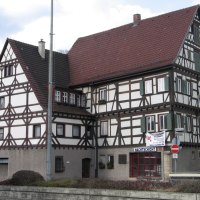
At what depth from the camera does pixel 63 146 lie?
37.1 m

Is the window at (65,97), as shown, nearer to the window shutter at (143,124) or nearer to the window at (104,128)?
the window at (104,128)

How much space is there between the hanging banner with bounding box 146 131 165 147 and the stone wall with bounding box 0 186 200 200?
14.0 metres

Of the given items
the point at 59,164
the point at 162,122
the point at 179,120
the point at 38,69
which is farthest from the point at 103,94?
the point at 179,120

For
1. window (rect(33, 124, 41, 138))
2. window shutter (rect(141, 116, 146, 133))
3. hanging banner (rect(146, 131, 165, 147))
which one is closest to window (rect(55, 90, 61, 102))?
window (rect(33, 124, 41, 138))

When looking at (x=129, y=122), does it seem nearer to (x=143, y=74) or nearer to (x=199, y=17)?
(x=143, y=74)

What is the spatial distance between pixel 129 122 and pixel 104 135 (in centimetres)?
333

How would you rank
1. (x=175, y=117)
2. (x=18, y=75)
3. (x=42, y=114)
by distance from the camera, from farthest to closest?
(x=18, y=75) < (x=42, y=114) < (x=175, y=117)

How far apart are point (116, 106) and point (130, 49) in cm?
587

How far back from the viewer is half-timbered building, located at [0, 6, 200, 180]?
35.0 meters

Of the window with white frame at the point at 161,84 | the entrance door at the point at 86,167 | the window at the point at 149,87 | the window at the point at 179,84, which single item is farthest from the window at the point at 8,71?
the window at the point at 179,84

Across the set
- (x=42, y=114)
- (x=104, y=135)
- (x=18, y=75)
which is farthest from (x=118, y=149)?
(x=18, y=75)

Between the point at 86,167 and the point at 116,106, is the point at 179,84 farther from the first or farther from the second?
the point at 86,167

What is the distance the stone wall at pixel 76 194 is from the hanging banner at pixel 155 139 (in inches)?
551

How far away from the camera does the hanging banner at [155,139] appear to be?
33.8 meters
